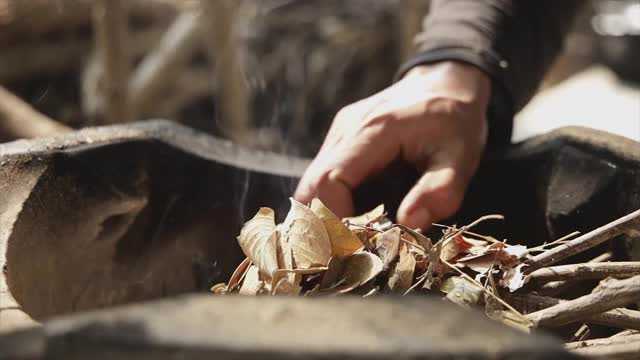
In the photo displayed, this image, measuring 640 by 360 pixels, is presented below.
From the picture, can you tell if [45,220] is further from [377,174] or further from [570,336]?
[570,336]

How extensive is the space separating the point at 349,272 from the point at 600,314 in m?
0.25

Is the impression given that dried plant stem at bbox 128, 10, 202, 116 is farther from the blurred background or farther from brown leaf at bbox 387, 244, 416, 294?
brown leaf at bbox 387, 244, 416, 294

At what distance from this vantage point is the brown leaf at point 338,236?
0.87m

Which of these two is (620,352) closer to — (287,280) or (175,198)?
(287,280)

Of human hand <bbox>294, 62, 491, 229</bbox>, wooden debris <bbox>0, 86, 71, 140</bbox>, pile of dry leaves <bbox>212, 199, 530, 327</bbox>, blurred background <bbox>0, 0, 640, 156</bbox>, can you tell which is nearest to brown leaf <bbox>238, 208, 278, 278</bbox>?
pile of dry leaves <bbox>212, 199, 530, 327</bbox>

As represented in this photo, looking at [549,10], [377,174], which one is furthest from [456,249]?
[549,10]

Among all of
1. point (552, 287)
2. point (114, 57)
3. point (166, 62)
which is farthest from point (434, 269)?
point (166, 62)

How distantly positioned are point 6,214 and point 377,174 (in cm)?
52

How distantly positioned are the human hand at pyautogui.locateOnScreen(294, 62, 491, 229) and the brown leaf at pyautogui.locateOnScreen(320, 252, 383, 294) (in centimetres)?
23

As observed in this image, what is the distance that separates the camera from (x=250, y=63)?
13.4 feet

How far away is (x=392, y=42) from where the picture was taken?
4.45 metres

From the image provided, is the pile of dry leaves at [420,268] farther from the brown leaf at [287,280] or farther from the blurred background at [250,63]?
the blurred background at [250,63]

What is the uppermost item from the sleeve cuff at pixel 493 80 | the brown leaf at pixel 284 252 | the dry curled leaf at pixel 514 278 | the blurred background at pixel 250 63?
the sleeve cuff at pixel 493 80

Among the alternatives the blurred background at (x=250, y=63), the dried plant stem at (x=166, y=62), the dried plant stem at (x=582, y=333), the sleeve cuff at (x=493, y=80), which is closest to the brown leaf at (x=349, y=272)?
the dried plant stem at (x=582, y=333)
